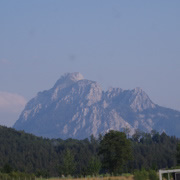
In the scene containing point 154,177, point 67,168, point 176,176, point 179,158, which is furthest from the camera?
point 67,168

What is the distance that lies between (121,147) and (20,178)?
41.3 m

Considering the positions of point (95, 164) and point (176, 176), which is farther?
point (95, 164)

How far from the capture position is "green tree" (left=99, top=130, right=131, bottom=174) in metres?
125

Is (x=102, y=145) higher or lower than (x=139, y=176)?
higher

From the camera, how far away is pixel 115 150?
4948 inches

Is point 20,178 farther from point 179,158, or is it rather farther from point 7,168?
point 179,158

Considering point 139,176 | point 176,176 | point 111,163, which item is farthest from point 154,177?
point 111,163

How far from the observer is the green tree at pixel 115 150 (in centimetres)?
12513

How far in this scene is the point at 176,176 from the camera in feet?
119

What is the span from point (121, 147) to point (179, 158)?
94.1 feet

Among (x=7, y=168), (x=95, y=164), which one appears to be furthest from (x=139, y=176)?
(x=95, y=164)

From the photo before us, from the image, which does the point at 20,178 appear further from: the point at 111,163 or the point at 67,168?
the point at 67,168

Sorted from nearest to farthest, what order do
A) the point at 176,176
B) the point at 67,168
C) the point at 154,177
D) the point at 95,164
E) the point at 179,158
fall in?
the point at 176,176 → the point at 154,177 → the point at 179,158 → the point at 95,164 → the point at 67,168

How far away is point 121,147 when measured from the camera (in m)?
125
